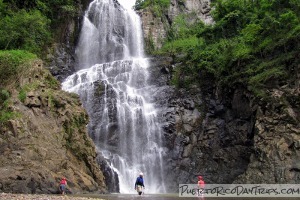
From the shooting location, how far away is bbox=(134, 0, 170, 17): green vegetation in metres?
60.1

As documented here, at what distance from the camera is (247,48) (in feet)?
116

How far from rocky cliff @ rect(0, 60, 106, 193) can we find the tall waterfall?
4.63 metres

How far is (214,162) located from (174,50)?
19.8 m

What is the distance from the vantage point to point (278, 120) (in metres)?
29.2

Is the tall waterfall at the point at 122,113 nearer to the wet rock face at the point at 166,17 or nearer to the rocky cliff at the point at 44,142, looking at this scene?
the rocky cliff at the point at 44,142

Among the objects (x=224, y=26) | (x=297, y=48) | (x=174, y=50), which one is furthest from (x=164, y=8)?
(x=297, y=48)

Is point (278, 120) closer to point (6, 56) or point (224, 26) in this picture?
point (224, 26)

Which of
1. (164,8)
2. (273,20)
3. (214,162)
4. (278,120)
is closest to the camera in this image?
(278,120)

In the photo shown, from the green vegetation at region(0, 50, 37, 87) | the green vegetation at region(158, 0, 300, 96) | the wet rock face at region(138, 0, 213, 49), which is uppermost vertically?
the wet rock face at region(138, 0, 213, 49)

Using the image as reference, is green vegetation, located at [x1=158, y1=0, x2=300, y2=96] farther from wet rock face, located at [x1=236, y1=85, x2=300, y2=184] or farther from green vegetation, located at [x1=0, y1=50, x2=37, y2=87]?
green vegetation, located at [x1=0, y1=50, x2=37, y2=87]

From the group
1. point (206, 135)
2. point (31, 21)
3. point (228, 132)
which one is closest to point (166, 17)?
point (31, 21)

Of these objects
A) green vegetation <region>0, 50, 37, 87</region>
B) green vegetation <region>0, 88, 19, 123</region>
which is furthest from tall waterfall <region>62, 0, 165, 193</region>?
green vegetation <region>0, 88, 19, 123</region>

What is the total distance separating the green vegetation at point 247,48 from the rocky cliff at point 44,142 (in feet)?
49.6

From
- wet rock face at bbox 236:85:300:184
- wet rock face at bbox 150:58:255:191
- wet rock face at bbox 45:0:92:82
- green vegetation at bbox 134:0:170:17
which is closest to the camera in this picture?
wet rock face at bbox 236:85:300:184
